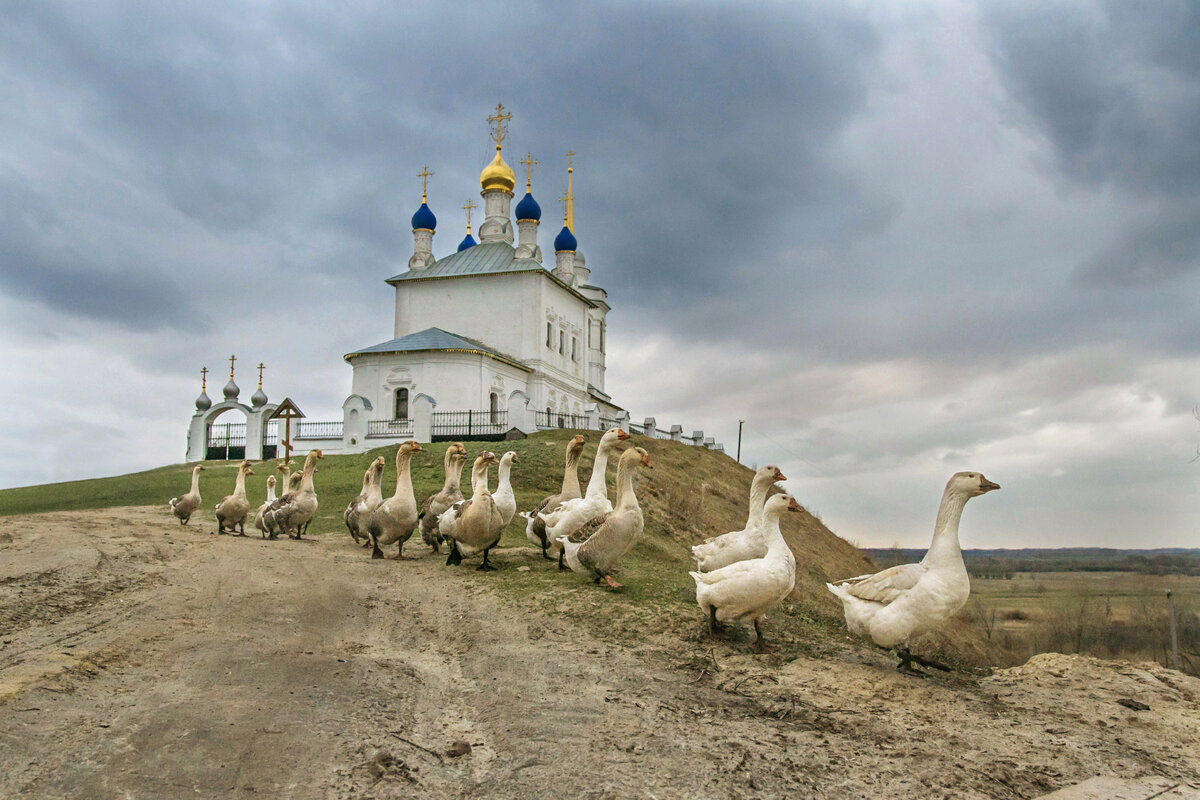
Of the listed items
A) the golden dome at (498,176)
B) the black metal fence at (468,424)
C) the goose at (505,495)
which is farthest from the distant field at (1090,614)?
the golden dome at (498,176)

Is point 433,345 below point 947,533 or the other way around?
the other way around

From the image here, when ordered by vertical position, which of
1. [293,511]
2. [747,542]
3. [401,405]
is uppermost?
[401,405]

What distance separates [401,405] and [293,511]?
22.2 meters

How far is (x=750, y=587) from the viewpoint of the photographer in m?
7.57

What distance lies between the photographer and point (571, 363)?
→ 46.3 meters

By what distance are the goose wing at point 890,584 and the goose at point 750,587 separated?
2.03 feet

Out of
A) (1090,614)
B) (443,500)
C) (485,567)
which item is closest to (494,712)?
(485,567)

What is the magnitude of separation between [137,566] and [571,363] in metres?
35.7

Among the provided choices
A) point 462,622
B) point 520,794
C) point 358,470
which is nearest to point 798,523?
point 358,470

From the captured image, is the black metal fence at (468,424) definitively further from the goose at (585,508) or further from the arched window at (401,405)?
the goose at (585,508)

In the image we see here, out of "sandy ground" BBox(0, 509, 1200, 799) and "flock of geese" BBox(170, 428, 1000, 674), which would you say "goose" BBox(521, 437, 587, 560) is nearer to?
Result: "flock of geese" BBox(170, 428, 1000, 674)

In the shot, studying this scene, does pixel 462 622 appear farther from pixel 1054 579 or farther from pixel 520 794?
pixel 1054 579

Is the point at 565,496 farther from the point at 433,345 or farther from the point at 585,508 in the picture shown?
the point at 433,345

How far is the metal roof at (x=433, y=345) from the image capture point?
1448 inches
